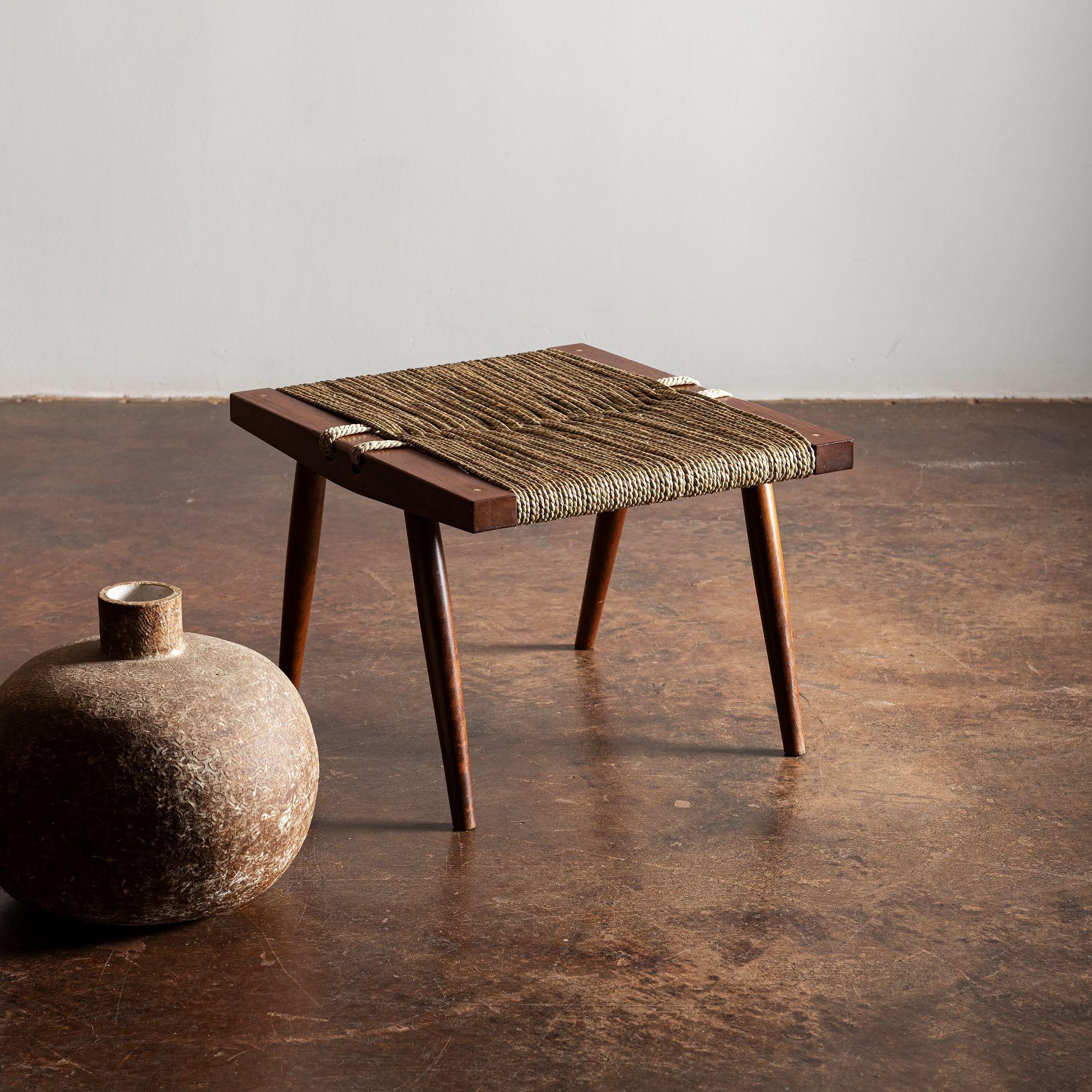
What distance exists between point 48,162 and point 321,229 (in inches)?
23.2

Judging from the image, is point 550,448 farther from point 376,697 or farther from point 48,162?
point 48,162

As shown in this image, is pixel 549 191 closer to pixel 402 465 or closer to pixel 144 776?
pixel 402 465

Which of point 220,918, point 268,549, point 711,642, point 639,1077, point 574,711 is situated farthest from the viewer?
point 268,549

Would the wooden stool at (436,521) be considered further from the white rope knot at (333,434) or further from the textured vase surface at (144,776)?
the textured vase surface at (144,776)

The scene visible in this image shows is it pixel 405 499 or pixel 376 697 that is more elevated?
pixel 405 499

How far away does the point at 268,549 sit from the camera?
2.32 meters

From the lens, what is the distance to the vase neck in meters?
1.29

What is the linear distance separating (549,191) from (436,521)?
6.46 ft

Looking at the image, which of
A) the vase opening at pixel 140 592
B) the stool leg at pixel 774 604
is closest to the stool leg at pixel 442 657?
the vase opening at pixel 140 592

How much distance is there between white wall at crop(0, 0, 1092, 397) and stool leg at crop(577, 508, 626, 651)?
1.47 m

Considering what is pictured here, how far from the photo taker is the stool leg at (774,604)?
5.23ft

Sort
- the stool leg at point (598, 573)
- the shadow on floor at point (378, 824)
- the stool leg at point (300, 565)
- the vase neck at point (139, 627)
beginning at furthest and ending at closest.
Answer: the stool leg at point (598, 573), the stool leg at point (300, 565), the shadow on floor at point (378, 824), the vase neck at point (139, 627)

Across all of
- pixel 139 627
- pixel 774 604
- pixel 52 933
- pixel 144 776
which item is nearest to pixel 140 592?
pixel 139 627

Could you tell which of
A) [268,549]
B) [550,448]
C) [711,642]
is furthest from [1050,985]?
[268,549]
